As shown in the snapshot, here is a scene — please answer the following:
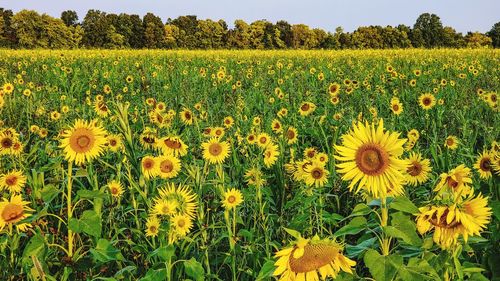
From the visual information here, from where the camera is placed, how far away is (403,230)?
3.79 feet

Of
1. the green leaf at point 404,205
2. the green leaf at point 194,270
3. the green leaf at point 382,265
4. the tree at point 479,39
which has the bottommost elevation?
the green leaf at point 194,270

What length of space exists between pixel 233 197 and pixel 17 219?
0.78 m

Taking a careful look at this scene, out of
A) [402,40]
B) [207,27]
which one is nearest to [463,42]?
[402,40]

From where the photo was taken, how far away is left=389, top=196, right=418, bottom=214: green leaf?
1.16 metres

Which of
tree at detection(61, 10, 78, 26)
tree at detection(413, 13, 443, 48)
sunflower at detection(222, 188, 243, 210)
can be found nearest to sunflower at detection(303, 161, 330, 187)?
sunflower at detection(222, 188, 243, 210)

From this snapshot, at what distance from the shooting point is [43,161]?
341cm

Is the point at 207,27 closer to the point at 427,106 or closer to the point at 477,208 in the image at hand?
the point at 427,106

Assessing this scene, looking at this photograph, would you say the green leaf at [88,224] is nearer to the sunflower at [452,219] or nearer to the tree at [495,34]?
the sunflower at [452,219]

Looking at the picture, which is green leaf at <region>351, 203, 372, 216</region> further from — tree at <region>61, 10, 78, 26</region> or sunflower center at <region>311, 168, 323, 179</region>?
tree at <region>61, 10, 78, 26</region>

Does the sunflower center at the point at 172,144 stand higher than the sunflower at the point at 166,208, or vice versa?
the sunflower center at the point at 172,144

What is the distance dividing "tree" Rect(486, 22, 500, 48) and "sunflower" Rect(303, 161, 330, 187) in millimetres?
52854

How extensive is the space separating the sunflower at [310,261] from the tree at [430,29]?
168 feet

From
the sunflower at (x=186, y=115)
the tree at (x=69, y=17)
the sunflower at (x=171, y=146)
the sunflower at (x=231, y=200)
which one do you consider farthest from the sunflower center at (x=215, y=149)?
the tree at (x=69, y=17)

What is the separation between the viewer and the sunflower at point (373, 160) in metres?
1.19
